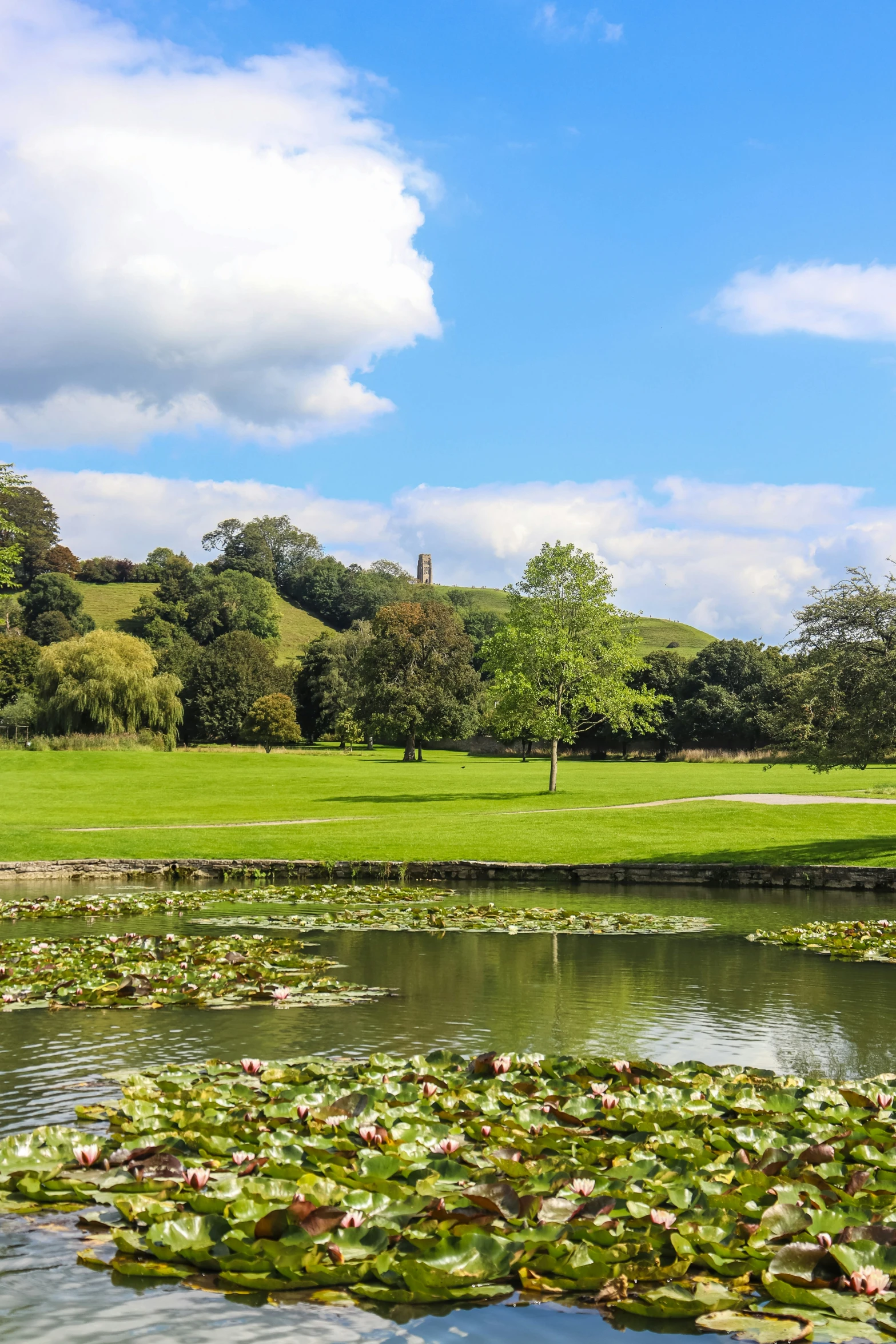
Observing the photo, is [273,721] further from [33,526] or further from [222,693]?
[33,526]

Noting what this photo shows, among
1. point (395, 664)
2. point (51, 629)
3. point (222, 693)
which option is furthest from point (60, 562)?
point (395, 664)

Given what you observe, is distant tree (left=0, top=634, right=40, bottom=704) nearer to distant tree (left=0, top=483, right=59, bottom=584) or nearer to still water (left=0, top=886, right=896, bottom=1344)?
distant tree (left=0, top=483, right=59, bottom=584)

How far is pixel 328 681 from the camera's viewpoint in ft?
354

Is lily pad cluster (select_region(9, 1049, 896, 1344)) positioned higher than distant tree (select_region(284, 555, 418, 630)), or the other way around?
distant tree (select_region(284, 555, 418, 630))

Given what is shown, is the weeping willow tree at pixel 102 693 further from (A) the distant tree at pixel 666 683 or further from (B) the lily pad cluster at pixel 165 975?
(B) the lily pad cluster at pixel 165 975

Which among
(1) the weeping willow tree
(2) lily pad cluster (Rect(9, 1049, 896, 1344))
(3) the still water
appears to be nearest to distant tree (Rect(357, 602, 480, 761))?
(1) the weeping willow tree

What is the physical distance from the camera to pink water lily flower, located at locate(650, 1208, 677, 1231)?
568 cm

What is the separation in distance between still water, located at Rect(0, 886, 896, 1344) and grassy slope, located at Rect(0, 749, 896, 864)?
929 cm

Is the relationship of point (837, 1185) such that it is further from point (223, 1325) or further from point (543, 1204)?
point (223, 1325)

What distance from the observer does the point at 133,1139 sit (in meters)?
7.24

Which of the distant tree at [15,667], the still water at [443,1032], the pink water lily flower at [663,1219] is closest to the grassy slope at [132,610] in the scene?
the distant tree at [15,667]

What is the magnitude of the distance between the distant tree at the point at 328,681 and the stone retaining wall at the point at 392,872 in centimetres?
7596

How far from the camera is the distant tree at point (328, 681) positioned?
10688cm

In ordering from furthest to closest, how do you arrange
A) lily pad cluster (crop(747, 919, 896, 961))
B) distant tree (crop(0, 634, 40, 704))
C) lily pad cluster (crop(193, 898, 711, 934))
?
distant tree (crop(0, 634, 40, 704)) → lily pad cluster (crop(193, 898, 711, 934)) → lily pad cluster (crop(747, 919, 896, 961))
